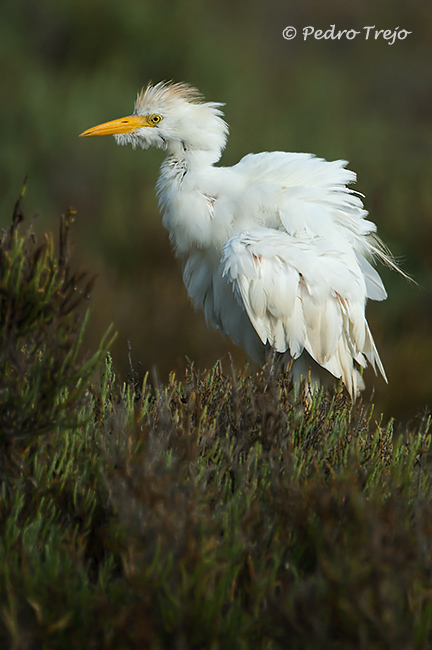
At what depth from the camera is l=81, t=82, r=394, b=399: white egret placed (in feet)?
9.37

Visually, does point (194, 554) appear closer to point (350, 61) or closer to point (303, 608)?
point (303, 608)

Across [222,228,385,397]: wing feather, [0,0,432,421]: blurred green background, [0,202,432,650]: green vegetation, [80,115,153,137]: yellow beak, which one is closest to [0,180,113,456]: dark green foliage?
[0,202,432,650]: green vegetation

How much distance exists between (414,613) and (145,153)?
23.6 ft

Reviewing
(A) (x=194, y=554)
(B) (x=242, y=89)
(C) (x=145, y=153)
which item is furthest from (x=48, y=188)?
(A) (x=194, y=554)

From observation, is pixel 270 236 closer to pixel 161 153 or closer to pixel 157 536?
pixel 157 536

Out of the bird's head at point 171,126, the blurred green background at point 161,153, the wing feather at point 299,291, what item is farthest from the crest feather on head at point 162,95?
the blurred green background at point 161,153

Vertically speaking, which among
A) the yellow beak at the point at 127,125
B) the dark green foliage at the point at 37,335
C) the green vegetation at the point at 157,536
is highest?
the yellow beak at the point at 127,125

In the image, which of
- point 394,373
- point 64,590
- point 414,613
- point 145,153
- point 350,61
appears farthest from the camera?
point 350,61

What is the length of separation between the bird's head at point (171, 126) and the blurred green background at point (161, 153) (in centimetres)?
152

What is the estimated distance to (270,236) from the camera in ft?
9.39

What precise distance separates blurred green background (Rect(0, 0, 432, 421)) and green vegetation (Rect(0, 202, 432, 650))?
2635mm

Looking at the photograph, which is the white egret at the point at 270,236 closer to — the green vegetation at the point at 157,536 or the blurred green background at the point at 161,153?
the green vegetation at the point at 157,536

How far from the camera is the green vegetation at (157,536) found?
1.25 m

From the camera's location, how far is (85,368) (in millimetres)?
1607
